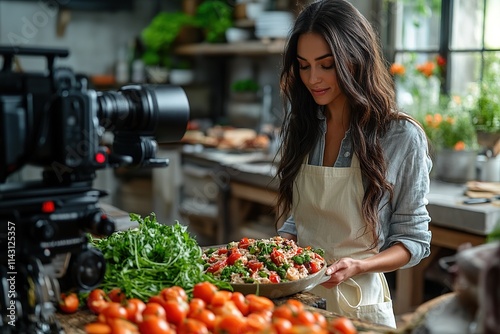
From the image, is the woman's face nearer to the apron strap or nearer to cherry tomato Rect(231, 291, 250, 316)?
the apron strap

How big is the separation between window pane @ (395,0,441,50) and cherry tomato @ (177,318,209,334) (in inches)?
144

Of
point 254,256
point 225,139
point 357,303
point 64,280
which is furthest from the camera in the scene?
point 225,139

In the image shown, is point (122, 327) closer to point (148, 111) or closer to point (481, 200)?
point (148, 111)

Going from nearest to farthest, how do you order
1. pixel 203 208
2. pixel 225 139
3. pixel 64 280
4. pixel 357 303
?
pixel 64 280 < pixel 357 303 < pixel 203 208 < pixel 225 139

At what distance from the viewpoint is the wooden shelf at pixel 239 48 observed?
554cm

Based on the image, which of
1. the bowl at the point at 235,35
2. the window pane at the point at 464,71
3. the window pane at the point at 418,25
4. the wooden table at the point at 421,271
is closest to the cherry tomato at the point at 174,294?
the wooden table at the point at 421,271

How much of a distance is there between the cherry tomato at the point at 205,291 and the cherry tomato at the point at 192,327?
0.15 meters

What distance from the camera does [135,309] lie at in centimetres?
154

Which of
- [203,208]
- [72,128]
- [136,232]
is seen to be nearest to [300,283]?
[136,232]

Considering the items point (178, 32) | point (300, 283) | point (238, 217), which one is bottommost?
point (238, 217)

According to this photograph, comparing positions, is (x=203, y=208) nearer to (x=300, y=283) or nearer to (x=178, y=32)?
(x=178, y=32)

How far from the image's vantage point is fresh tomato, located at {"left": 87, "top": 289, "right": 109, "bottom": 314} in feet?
5.52

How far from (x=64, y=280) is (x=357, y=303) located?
1.05m

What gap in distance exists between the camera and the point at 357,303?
88.9 inches
